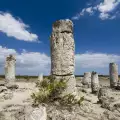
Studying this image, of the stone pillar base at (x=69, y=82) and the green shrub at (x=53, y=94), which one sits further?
the stone pillar base at (x=69, y=82)

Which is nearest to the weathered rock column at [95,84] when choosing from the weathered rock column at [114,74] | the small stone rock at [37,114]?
the weathered rock column at [114,74]

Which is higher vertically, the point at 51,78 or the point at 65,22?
the point at 65,22

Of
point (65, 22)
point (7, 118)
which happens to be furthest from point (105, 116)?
point (65, 22)

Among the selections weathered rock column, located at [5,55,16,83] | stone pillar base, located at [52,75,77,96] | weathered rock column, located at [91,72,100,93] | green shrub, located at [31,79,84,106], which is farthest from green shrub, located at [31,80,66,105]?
weathered rock column, located at [5,55,16,83]

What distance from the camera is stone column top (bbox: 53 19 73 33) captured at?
1207 centimetres

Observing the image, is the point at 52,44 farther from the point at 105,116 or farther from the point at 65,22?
the point at 105,116

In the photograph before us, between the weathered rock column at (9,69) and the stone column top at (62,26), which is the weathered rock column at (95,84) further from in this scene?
the stone column top at (62,26)

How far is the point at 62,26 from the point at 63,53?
1.30 m

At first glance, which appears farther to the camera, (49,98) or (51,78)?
(51,78)

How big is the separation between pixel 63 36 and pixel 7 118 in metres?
4.77

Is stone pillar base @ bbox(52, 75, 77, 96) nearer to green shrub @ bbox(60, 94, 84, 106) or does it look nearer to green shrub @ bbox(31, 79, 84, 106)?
green shrub @ bbox(31, 79, 84, 106)

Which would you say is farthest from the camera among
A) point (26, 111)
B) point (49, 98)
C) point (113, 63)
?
point (113, 63)

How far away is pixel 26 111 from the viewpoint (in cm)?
745

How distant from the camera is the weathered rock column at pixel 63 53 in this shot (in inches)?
464
